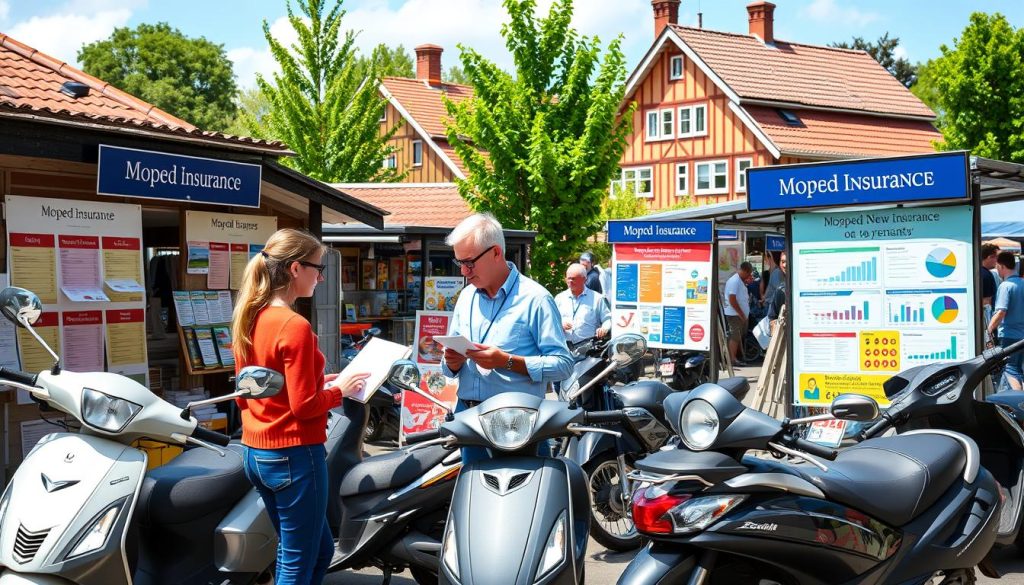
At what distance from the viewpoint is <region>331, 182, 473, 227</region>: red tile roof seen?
78.1 feet

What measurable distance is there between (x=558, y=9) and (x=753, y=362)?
8.91 meters

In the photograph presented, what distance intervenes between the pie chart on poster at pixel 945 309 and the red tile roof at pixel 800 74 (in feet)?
116

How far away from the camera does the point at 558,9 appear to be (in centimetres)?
2400

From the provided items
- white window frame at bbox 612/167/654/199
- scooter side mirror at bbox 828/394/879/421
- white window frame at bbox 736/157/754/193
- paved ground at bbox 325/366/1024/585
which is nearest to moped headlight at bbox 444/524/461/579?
scooter side mirror at bbox 828/394/879/421

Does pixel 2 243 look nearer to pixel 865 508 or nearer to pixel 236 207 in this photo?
pixel 236 207

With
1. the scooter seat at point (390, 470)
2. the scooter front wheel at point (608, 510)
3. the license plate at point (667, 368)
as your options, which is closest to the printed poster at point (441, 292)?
the license plate at point (667, 368)

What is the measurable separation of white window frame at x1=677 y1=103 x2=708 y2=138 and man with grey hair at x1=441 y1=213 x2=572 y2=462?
40.2 meters

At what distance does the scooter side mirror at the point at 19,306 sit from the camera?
14.8ft

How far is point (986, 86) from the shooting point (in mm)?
30953

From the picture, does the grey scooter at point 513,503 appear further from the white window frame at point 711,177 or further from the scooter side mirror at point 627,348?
the white window frame at point 711,177

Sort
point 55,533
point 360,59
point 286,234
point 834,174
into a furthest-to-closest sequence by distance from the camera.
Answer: point 360,59 → point 834,174 → point 286,234 → point 55,533

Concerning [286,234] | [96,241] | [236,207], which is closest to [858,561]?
[286,234]

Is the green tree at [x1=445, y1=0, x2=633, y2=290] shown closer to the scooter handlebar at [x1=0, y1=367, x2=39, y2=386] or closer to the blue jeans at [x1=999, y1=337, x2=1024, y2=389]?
the blue jeans at [x1=999, y1=337, x2=1024, y2=389]

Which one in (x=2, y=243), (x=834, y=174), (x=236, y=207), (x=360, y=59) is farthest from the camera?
(x=360, y=59)
